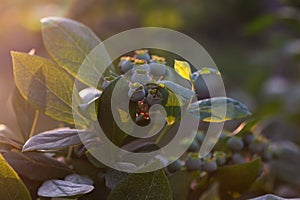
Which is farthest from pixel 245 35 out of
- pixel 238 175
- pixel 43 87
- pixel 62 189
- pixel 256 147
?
pixel 62 189

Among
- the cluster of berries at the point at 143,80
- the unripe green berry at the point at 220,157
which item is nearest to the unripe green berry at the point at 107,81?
the cluster of berries at the point at 143,80

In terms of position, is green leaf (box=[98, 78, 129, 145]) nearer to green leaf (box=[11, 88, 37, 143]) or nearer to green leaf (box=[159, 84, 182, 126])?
green leaf (box=[159, 84, 182, 126])

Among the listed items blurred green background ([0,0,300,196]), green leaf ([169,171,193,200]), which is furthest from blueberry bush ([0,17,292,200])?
blurred green background ([0,0,300,196])

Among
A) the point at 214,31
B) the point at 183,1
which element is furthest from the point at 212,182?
the point at 214,31

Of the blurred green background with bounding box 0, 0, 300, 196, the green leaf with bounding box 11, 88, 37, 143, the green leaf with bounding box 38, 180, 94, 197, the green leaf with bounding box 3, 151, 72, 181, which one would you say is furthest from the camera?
the blurred green background with bounding box 0, 0, 300, 196

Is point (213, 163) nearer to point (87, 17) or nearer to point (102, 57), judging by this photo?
point (102, 57)

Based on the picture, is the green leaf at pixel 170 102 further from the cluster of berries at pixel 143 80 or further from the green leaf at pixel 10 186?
the green leaf at pixel 10 186

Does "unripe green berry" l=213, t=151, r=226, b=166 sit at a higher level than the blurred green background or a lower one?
higher

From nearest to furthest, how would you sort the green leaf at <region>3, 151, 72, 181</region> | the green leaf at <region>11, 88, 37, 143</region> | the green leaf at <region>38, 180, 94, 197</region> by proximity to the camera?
1. the green leaf at <region>38, 180, 94, 197</region>
2. the green leaf at <region>3, 151, 72, 181</region>
3. the green leaf at <region>11, 88, 37, 143</region>
